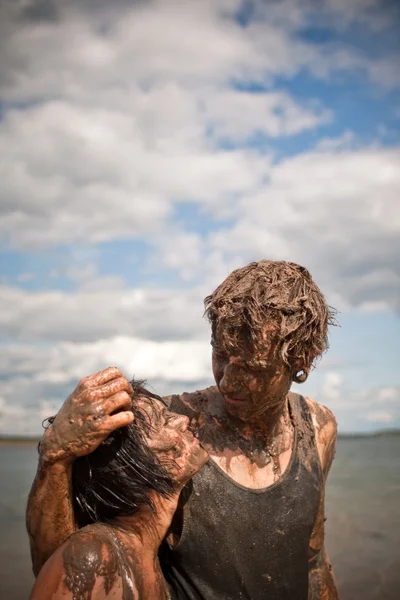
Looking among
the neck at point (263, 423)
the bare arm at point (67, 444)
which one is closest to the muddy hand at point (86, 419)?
the bare arm at point (67, 444)

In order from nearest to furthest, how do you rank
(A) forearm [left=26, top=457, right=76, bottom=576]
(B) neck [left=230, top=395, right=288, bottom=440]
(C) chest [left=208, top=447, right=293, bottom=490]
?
(A) forearm [left=26, top=457, right=76, bottom=576]
(C) chest [left=208, top=447, right=293, bottom=490]
(B) neck [left=230, top=395, right=288, bottom=440]

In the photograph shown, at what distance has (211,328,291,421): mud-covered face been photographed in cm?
388

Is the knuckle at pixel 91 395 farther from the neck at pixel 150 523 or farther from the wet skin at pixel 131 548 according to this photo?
the neck at pixel 150 523

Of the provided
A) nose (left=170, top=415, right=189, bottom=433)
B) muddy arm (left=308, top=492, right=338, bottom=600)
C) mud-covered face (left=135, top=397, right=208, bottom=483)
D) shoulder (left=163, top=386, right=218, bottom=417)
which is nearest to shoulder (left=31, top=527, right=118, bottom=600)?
mud-covered face (left=135, top=397, right=208, bottom=483)

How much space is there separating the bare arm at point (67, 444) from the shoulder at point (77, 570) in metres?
0.25

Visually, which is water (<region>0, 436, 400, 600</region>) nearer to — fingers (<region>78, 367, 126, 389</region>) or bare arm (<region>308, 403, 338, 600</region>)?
bare arm (<region>308, 403, 338, 600</region>)

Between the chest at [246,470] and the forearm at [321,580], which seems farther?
the forearm at [321,580]

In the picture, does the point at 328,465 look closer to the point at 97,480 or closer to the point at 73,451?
the point at 97,480

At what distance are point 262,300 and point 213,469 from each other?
3.55 ft

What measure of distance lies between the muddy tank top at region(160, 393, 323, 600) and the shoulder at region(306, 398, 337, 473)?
39 centimetres

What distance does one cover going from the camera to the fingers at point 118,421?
3.28m

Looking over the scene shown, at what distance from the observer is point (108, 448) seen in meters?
3.57

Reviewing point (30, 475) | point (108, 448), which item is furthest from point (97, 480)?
point (30, 475)

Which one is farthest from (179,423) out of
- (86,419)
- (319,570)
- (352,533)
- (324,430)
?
(352,533)
